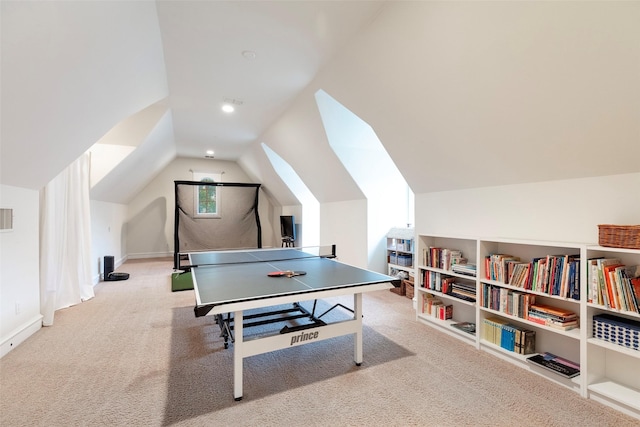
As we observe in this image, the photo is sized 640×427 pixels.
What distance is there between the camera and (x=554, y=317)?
2152 millimetres

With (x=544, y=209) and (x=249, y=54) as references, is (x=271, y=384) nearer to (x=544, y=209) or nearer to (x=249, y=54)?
(x=544, y=209)

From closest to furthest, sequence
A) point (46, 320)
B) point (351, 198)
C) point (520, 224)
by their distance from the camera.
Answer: point (520, 224) < point (46, 320) < point (351, 198)

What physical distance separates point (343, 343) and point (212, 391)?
1183 mm

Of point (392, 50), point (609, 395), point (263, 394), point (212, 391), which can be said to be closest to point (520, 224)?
point (609, 395)

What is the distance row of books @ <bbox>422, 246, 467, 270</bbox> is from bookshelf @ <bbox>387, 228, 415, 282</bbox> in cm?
93

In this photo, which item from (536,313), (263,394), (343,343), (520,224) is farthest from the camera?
(343,343)

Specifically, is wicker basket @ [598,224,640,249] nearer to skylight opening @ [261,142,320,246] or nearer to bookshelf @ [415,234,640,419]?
bookshelf @ [415,234,640,419]

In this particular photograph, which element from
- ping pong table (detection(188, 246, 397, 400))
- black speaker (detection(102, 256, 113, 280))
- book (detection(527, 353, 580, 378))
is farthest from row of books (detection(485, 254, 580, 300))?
black speaker (detection(102, 256, 113, 280))

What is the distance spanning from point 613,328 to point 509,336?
0.70 m

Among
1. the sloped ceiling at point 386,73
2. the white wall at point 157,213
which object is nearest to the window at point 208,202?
the white wall at point 157,213

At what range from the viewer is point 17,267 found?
2.65 m

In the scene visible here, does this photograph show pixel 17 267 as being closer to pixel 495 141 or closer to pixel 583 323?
pixel 495 141

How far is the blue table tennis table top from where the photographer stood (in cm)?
182

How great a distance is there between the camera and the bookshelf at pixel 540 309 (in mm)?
1923
